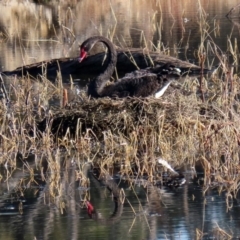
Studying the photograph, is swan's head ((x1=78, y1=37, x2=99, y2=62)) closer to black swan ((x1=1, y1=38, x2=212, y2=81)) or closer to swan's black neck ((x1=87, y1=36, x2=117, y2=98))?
swan's black neck ((x1=87, y1=36, x2=117, y2=98))

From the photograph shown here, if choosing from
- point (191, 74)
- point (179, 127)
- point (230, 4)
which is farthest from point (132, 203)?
point (230, 4)

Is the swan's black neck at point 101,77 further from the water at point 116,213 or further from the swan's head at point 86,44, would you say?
the water at point 116,213

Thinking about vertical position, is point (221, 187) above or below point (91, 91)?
below

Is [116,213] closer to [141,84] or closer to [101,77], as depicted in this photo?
[141,84]

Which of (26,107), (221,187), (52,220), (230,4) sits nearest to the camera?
(52,220)

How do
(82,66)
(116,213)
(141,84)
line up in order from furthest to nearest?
(82,66)
(141,84)
(116,213)

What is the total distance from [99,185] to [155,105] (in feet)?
6.79

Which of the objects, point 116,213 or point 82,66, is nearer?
point 116,213

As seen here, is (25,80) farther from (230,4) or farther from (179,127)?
(230,4)

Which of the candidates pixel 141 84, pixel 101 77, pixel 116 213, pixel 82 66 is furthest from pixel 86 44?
pixel 116 213

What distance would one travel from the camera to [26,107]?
1088 cm

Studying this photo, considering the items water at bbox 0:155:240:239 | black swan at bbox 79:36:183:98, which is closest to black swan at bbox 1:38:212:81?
black swan at bbox 79:36:183:98

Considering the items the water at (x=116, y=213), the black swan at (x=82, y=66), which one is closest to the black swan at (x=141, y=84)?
the water at (x=116, y=213)

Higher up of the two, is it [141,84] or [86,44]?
[86,44]
